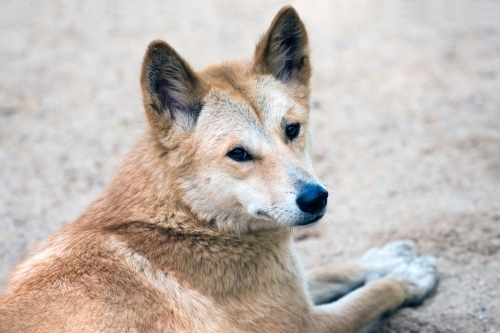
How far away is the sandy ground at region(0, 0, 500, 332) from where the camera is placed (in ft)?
18.3

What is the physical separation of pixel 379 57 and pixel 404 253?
4.62 m

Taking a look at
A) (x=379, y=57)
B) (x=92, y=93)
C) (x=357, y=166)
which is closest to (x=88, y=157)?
(x=92, y=93)

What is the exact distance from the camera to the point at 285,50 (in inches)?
174

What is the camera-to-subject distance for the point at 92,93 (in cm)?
872

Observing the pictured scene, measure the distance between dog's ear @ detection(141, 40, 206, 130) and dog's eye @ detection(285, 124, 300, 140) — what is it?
64 centimetres

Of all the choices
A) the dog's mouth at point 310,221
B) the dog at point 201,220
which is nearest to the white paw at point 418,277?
the dog at point 201,220

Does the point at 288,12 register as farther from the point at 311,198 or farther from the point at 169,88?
the point at 311,198

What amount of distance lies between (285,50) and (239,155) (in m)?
1.02

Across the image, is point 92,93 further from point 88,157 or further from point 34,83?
point 88,157

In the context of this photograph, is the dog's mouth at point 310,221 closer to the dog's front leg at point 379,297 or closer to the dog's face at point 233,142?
the dog's face at point 233,142

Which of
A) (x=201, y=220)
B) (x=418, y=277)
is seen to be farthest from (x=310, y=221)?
(x=418, y=277)

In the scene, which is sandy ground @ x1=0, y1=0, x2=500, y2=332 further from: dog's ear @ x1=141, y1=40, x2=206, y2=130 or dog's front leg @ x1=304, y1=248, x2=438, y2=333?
dog's ear @ x1=141, y1=40, x2=206, y2=130

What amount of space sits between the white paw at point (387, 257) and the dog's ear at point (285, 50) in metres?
1.82

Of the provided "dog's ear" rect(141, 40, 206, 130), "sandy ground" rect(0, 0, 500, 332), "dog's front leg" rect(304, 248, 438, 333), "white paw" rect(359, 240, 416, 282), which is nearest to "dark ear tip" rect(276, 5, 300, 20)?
"dog's ear" rect(141, 40, 206, 130)
